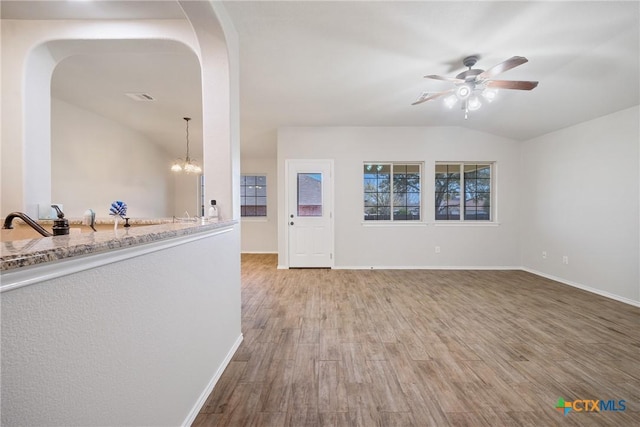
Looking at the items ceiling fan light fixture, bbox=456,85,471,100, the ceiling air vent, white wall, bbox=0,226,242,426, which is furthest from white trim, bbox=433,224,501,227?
the ceiling air vent

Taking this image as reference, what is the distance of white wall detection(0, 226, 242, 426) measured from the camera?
23.0 inches

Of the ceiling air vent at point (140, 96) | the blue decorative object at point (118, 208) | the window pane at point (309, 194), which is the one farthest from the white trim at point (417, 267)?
the ceiling air vent at point (140, 96)

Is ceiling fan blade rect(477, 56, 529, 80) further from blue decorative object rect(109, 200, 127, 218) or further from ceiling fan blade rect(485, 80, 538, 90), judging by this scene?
blue decorative object rect(109, 200, 127, 218)

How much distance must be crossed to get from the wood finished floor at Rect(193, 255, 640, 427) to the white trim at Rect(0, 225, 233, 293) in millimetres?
1098

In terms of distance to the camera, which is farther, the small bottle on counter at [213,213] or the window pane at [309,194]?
the window pane at [309,194]

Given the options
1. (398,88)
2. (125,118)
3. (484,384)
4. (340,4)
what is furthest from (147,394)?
(125,118)

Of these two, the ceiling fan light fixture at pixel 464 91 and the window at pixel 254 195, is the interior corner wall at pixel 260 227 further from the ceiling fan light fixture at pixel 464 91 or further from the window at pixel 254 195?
the ceiling fan light fixture at pixel 464 91

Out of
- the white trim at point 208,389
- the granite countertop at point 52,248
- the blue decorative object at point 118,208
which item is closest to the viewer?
the granite countertop at point 52,248

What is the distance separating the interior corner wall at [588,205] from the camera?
3.05 m

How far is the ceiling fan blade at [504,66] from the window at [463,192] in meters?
2.59

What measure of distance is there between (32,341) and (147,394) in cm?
62

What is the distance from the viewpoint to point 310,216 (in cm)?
470

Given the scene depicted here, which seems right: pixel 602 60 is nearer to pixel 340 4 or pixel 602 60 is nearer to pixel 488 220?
pixel 340 4

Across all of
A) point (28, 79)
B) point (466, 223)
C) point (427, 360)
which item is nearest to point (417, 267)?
point (466, 223)
